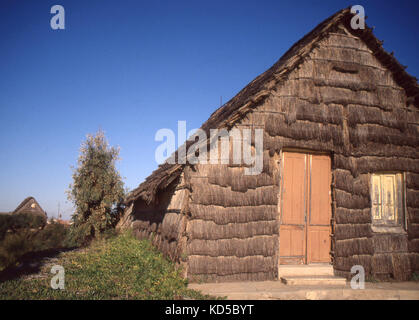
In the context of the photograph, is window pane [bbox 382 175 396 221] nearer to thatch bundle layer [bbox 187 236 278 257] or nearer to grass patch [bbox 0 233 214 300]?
thatch bundle layer [bbox 187 236 278 257]

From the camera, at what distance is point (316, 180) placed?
8.21 meters

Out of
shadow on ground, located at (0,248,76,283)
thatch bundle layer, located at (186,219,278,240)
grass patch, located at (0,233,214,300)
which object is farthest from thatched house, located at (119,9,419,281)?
shadow on ground, located at (0,248,76,283)

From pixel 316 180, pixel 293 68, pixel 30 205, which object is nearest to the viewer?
pixel 293 68

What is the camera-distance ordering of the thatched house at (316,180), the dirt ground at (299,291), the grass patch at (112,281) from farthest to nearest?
the thatched house at (316,180)
the dirt ground at (299,291)
the grass patch at (112,281)

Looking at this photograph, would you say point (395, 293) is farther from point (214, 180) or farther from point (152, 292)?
point (152, 292)

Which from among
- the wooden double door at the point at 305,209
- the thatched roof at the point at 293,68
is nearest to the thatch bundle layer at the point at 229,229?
the wooden double door at the point at 305,209

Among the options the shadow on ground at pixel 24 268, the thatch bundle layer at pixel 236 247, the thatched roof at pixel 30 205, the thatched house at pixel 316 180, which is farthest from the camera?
the thatched roof at pixel 30 205

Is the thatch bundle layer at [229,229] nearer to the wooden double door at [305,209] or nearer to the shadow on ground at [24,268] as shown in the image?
the wooden double door at [305,209]

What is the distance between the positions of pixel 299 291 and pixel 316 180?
2981 mm

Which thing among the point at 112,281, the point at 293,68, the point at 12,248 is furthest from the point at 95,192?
the point at 293,68

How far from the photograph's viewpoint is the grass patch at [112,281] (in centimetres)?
603

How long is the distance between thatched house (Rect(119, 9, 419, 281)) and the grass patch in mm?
497

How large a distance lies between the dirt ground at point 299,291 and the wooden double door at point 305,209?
3.40ft

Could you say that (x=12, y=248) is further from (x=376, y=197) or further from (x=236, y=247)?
(x=376, y=197)
